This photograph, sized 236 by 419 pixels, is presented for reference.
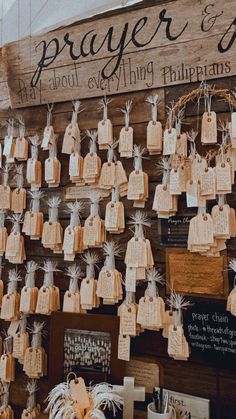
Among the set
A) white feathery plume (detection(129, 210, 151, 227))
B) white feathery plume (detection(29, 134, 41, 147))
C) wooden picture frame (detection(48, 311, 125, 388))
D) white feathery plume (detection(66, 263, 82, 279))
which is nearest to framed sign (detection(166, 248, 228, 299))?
white feathery plume (detection(129, 210, 151, 227))

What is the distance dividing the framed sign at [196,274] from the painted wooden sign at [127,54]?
0.77m

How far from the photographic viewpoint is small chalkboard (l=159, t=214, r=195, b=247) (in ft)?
6.05

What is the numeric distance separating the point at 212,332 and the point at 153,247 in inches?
17.3

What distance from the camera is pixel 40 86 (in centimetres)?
221

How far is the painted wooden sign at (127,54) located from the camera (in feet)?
5.93

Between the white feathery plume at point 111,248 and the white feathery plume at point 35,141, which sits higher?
the white feathery plume at point 35,141

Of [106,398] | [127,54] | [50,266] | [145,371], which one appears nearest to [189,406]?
[145,371]

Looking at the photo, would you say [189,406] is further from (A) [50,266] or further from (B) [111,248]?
(A) [50,266]

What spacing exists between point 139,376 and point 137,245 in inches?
23.5

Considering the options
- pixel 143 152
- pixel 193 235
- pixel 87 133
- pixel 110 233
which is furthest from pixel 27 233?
pixel 193 235

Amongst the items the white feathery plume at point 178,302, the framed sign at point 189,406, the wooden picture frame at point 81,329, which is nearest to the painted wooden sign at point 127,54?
the white feathery plume at point 178,302

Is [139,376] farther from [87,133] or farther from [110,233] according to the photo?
[87,133]

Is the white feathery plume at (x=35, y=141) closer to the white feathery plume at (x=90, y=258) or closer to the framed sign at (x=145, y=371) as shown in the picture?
the white feathery plume at (x=90, y=258)

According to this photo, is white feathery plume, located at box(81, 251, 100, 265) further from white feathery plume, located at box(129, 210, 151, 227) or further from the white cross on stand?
the white cross on stand
